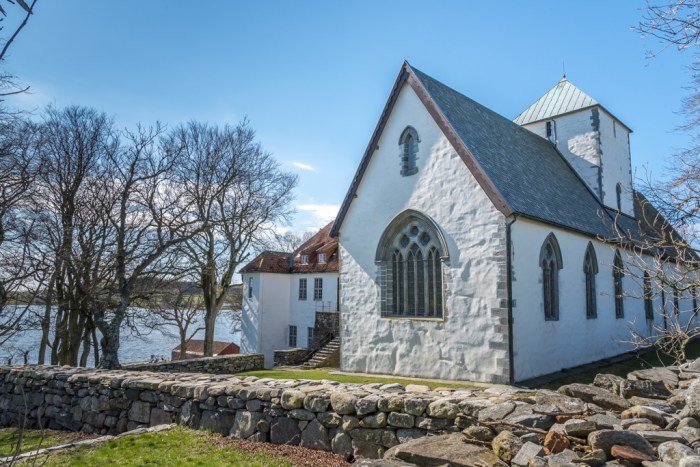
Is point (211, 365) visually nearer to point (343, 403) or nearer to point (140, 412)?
point (140, 412)

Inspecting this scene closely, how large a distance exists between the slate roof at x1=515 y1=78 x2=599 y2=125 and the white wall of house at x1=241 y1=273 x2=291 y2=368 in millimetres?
18756

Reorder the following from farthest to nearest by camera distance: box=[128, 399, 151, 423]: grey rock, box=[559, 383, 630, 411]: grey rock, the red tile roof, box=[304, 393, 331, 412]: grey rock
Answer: the red tile roof, box=[128, 399, 151, 423]: grey rock, box=[304, 393, 331, 412]: grey rock, box=[559, 383, 630, 411]: grey rock

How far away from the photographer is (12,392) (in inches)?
460

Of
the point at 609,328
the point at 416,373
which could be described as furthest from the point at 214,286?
the point at 609,328

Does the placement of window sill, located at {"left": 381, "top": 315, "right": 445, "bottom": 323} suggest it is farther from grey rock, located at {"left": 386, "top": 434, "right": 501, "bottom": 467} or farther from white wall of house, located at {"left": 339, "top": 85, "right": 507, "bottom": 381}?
grey rock, located at {"left": 386, "top": 434, "right": 501, "bottom": 467}

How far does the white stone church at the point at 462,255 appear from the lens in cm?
1448

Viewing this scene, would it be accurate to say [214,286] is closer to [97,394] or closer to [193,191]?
[193,191]

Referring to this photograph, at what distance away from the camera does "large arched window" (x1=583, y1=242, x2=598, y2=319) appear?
1897cm

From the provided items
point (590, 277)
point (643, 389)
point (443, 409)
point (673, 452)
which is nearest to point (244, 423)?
point (443, 409)

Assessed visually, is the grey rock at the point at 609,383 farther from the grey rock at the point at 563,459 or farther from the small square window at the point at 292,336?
the small square window at the point at 292,336

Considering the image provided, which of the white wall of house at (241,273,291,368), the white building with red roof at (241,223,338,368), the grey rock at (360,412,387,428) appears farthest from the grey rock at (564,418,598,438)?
the white wall of house at (241,273,291,368)

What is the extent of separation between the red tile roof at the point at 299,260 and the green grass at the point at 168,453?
938 inches

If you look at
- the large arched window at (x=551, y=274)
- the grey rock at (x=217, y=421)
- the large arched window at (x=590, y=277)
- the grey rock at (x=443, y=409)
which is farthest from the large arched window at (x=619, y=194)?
the grey rock at (x=217, y=421)

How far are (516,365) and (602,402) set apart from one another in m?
8.71
